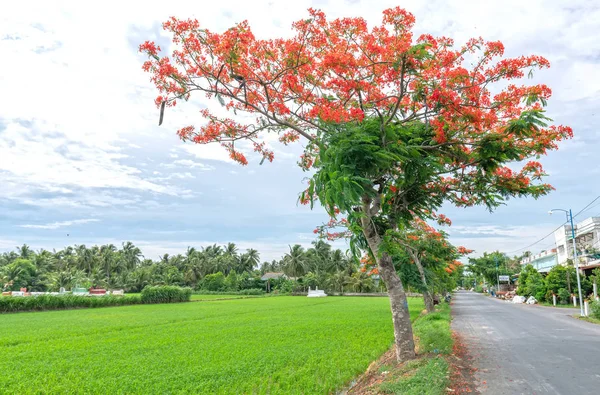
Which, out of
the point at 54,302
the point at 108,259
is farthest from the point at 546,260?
the point at 108,259

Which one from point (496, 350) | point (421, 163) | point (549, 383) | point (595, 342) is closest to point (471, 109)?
point (421, 163)

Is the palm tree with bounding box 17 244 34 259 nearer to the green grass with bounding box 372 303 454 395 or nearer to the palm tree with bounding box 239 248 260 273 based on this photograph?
the palm tree with bounding box 239 248 260 273

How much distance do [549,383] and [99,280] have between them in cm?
6303

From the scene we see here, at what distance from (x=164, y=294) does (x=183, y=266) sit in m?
26.7

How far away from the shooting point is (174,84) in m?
7.93

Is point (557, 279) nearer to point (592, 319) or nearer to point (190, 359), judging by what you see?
point (592, 319)

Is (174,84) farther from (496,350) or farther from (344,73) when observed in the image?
(496,350)

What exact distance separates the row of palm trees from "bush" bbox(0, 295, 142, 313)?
2281 cm

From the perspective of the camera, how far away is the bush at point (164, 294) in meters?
41.1

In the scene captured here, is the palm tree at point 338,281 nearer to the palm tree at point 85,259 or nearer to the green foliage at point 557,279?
the green foliage at point 557,279

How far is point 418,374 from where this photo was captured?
255 inches

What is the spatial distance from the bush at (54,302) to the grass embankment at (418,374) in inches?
1204

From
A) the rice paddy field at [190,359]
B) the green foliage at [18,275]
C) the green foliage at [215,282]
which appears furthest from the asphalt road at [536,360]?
the green foliage at [18,275]

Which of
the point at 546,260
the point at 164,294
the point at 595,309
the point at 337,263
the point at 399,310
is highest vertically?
the point at 546,260
